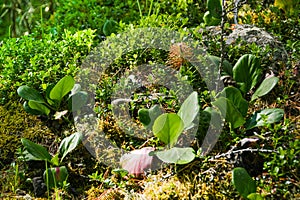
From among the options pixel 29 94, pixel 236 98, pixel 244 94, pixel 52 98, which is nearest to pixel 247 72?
pixel 244 94

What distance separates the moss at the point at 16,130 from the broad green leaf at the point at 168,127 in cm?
69

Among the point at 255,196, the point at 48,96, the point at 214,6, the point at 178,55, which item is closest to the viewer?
the point at 255,196

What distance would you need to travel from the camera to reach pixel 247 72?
7.44 ft

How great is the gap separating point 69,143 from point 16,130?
1.35ft

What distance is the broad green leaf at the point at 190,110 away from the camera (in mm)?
1976

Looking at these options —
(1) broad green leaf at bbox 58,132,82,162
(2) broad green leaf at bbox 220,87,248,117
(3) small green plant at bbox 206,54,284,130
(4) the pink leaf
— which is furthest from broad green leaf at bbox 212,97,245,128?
(1) broad green leaf at bbox 58,132,82,162

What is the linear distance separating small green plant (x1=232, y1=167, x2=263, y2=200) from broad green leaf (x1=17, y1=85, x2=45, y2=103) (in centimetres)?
116

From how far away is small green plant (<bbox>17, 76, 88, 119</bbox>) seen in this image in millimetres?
2328

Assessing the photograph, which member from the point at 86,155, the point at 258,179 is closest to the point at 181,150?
the point at 258,179

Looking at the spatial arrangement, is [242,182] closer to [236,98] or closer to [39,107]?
[236,98]

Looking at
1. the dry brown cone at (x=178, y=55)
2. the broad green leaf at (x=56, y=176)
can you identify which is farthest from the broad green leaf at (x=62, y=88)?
the dry brown cone at (x=178, y=55)

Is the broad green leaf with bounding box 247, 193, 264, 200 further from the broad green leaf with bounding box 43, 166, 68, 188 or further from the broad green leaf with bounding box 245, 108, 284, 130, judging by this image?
the broad green leaf with bounding box 43, 166, 68, 188

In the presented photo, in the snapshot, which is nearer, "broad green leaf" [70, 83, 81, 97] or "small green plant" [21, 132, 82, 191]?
"small green plant" [21, 132, 82, 191]

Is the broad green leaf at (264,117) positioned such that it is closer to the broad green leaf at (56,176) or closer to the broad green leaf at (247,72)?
the broad green leaf at (247,72)
